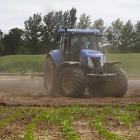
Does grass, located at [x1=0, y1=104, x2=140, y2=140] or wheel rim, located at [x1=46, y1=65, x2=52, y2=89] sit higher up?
wheel rim, located at [x1=46, y1=65, x2=52, y2=89]

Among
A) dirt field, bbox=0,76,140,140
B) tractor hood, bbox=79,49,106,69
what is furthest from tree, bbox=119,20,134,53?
dirt field, bbox=0,76,140,140

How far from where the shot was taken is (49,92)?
13938mm

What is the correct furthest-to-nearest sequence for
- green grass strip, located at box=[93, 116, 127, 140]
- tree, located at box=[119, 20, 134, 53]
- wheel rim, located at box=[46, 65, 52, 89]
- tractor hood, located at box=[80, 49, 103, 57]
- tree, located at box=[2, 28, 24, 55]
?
tree, located at box=[2, 28, 24, 55] < tree, located at box=[119, 20, 134, 53] < wheel rim, located at box=[46, 65, 52, 89] < tractor hood, located at box=[80, 49, 103, 57] < green grass strip, located at box=[93, 116, 127, 140]

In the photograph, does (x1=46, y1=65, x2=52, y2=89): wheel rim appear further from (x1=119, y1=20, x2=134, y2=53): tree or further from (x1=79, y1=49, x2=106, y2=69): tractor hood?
(x1=119, y1=20, x2=134, y2=53): tree

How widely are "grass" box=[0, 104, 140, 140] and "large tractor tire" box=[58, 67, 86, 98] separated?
1.84 metres

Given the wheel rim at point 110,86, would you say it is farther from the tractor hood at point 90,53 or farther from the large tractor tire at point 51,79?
the large tractor tire at point 51,79

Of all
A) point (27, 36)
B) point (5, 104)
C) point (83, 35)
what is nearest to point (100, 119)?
point (5, 104)

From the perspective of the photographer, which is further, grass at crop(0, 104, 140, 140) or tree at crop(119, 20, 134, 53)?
tree at crop(119, 20, 134, 53)

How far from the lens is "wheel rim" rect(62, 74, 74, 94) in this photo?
12.7m

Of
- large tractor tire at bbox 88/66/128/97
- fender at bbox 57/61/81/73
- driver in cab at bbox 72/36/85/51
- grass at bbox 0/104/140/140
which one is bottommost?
grass at bbox 0/104/140/140

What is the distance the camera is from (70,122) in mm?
8070

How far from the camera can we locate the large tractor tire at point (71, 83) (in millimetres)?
12094

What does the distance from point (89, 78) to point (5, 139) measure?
590 cm

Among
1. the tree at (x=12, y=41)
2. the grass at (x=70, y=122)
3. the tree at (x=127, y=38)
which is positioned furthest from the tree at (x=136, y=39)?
the grass at (x=70, y=122)
